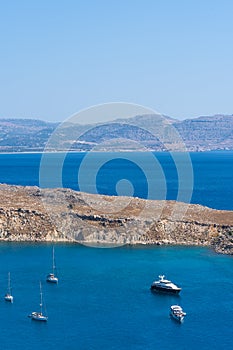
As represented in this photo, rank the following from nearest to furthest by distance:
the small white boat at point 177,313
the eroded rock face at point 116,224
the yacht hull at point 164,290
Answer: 1. the small white boat at point 177,313
2. the yacht hull at point 164,290
3. the eroded rock face at point 116,224

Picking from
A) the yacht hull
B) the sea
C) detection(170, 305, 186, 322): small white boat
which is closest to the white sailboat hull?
the sea

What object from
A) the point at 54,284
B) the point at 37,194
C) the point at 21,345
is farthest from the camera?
the point at 37,194

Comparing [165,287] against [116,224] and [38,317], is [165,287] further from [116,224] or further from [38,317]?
[116,224]

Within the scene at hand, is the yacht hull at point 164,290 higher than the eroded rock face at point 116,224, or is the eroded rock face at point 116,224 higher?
the eroded rock face at point 116,224

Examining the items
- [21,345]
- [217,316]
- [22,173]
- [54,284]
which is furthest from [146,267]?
[22,173]

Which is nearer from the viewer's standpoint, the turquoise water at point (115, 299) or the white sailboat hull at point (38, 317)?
the turquoise water at point (115, 299)

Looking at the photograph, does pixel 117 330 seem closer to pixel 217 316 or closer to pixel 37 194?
pixel 217 316

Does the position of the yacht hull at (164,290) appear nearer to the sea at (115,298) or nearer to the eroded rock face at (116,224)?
the sea at (115,298)

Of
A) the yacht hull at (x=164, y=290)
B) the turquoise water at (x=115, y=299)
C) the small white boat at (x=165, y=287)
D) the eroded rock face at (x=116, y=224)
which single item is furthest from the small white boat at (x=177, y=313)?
the eroded rock face at (x=116, y=224)
